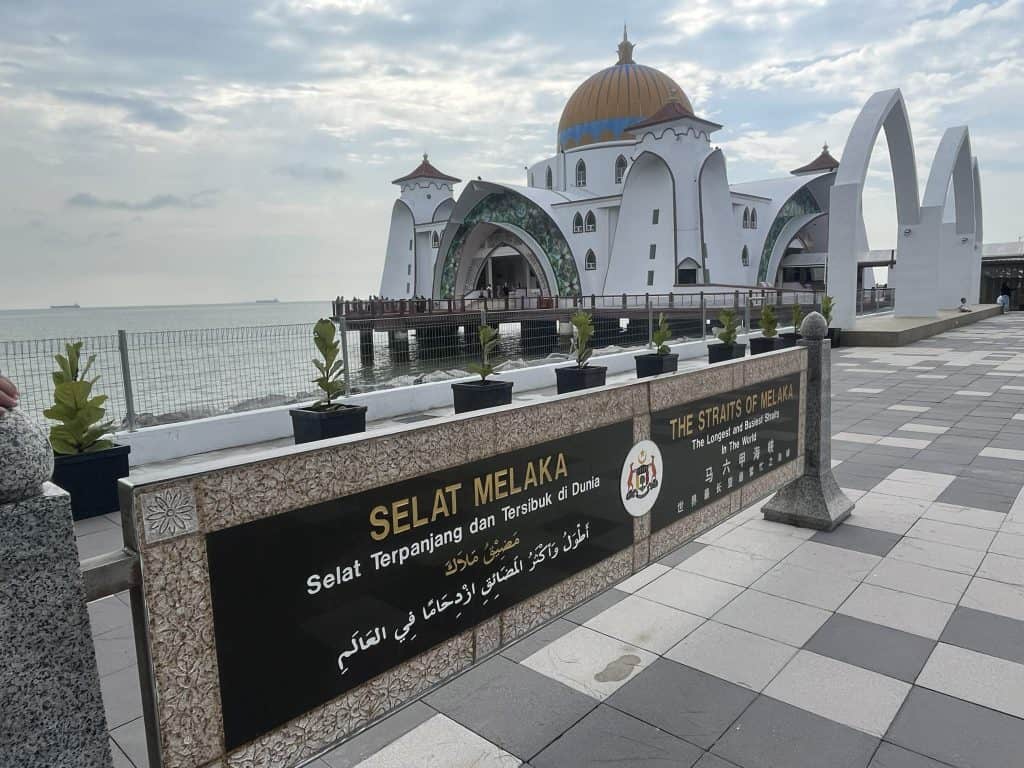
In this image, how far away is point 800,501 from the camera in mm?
5043

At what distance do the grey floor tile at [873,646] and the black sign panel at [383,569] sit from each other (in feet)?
4.80

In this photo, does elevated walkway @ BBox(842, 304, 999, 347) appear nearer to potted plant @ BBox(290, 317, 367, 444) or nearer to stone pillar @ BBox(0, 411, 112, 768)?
potted plant @ BBox(290, 317, 367, 444)

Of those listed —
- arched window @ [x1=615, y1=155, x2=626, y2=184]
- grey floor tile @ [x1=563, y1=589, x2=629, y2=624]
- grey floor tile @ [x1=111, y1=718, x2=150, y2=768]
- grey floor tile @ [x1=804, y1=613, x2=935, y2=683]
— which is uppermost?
arched window @ [x1=615, y1=155, x2=626, y2=184]

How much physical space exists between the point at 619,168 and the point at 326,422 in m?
48.2

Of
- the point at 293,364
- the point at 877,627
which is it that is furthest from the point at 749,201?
the point at 877,627

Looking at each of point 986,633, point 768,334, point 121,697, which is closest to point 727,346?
point 768,334

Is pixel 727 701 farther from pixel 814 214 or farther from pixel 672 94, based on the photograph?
pixel 814 214

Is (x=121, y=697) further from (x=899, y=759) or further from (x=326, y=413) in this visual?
(x=326, y=413)

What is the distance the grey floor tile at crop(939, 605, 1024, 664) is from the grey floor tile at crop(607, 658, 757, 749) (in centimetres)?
126

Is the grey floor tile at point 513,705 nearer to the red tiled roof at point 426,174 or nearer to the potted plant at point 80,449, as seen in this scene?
the potted plant at point 80,449

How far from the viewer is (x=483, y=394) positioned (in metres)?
8.30

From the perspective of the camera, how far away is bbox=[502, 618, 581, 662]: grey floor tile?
11.0 ft

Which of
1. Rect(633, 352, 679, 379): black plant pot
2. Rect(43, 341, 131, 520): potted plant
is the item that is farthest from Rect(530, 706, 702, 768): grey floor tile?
Rect(633, 352, 679, 379): black plant pot

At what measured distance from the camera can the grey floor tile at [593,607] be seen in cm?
367
